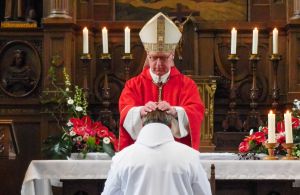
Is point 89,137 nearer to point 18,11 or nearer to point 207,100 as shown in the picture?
point 207,100

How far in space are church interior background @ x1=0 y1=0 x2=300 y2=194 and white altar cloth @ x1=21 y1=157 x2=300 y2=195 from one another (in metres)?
1.99

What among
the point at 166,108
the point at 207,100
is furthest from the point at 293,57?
the point at 166,108

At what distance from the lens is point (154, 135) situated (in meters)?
4.70

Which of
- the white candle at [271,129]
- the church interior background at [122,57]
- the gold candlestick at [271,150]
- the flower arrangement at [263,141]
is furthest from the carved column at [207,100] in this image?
the white candle at [271,129]

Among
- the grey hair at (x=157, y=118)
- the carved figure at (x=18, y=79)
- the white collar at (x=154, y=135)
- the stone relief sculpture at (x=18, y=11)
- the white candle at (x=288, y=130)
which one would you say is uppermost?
→ the stone relief sculpture at (x=18, y=11)

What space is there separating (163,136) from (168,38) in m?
1.42

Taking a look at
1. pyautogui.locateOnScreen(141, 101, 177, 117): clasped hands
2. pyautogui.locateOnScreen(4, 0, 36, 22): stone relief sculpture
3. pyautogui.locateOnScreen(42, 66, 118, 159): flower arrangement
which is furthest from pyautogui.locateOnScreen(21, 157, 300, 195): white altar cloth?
pyautogui.locateOnScreen(4, 0, 36, 22): stone relief sculpture

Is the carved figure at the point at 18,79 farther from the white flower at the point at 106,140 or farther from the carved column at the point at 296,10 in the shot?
the carved column at the point at 296,10

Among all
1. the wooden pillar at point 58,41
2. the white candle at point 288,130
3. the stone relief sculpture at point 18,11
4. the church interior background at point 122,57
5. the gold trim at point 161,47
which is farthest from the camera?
the stone relief sculpture at point 18,11

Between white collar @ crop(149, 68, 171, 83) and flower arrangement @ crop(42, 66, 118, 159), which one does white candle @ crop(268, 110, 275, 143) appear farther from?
flower arrangement @ crop(42, 66, 118, 159)

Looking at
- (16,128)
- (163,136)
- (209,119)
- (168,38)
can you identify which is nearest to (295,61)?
(209,119)

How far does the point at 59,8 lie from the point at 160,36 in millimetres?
3826

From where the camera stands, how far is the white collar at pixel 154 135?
4.67m

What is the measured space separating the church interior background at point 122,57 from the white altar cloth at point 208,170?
6.53 feet
